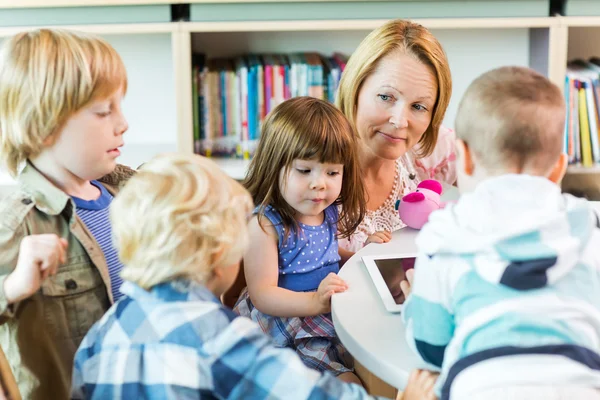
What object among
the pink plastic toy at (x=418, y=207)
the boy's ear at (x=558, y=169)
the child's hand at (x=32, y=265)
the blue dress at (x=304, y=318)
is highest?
the boy's ear at (x=558, y=169)

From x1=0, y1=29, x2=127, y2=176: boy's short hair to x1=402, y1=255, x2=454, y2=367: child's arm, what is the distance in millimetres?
581

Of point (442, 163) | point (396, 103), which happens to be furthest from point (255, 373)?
point (442, 163)

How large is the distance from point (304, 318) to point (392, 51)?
2.05 ft

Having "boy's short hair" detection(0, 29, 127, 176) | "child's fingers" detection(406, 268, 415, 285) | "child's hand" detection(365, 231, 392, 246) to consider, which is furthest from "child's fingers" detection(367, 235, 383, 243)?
"boy's short hair" detection(0, 29, 127, 176)

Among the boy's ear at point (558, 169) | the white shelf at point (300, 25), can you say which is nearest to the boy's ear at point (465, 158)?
the boy's ear at point (558, 169)

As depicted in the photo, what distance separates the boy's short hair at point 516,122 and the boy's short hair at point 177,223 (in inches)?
13.1

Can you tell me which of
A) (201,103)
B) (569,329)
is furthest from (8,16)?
(569,329)

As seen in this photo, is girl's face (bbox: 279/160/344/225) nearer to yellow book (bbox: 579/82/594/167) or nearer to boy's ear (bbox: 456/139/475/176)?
boy's ear (bbox: 456/139/475/176)

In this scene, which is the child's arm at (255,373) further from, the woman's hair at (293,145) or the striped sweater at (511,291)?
the woman's hair at (293,145)

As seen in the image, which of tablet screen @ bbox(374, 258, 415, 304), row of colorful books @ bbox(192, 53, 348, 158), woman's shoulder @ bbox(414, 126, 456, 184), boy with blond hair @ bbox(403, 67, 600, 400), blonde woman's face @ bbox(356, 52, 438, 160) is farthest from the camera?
row of colorful books @ bbox(192, 53, 348, 158)

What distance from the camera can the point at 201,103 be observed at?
2488 mm

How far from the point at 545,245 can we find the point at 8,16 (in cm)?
197

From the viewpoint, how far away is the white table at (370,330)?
0.98 metres

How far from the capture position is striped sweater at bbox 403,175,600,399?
840 mm
